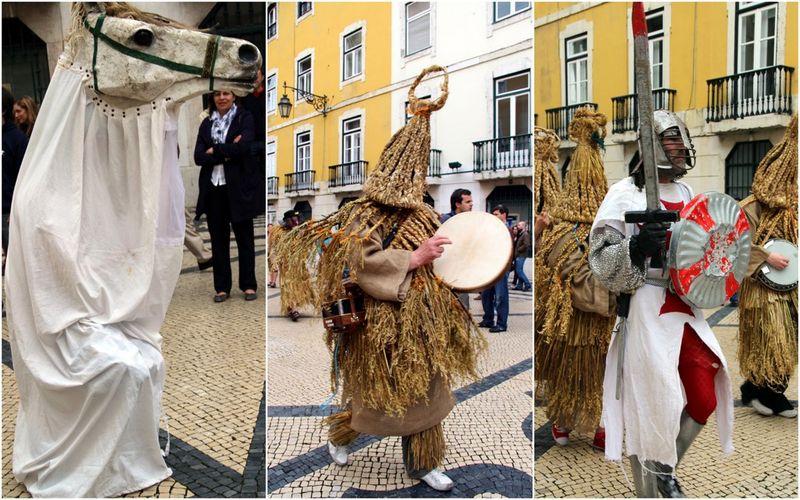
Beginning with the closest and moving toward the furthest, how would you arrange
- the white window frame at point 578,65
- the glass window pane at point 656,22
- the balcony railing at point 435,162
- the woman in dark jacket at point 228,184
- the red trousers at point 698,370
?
the red trousers at point 698,370 < the balcony railing at point 435,162 < the woman in dark jacket at point 228,184 < the white window frame at point 578,65 < the glass window pane at point 656,22

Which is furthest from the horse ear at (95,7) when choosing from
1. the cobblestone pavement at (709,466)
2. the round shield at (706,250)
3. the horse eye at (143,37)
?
the cobblestone pavement at (709,466)

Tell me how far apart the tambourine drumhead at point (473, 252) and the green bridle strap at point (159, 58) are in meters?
1.15

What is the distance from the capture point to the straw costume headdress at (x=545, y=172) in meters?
3.80

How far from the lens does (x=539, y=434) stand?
3.83m

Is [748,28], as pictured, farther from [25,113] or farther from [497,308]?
[25,113]

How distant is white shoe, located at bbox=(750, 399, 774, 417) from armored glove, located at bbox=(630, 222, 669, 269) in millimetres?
2382

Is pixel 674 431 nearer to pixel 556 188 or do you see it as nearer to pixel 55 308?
pixel 556 188

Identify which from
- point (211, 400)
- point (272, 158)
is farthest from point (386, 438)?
point (272, 158)

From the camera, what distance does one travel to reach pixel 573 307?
11.6 ft

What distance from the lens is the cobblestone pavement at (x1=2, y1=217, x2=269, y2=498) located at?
2.68 meters

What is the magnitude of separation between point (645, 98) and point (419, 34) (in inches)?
40.9

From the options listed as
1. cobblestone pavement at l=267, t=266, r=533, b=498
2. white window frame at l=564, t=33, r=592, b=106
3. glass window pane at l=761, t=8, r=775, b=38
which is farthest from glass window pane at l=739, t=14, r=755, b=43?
cobblestone pavement at l=267, t=266, r=533, b=498

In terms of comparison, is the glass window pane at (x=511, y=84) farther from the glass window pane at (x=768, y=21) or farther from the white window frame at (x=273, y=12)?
the glass window pane at (x=768, y=21)

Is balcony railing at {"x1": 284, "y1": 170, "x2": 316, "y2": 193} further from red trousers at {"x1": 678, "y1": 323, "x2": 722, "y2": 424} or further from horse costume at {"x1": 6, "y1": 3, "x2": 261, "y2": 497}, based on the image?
red trousers at {"x1": 678, "y1": 323, "x2": 722, "y2": 424}
